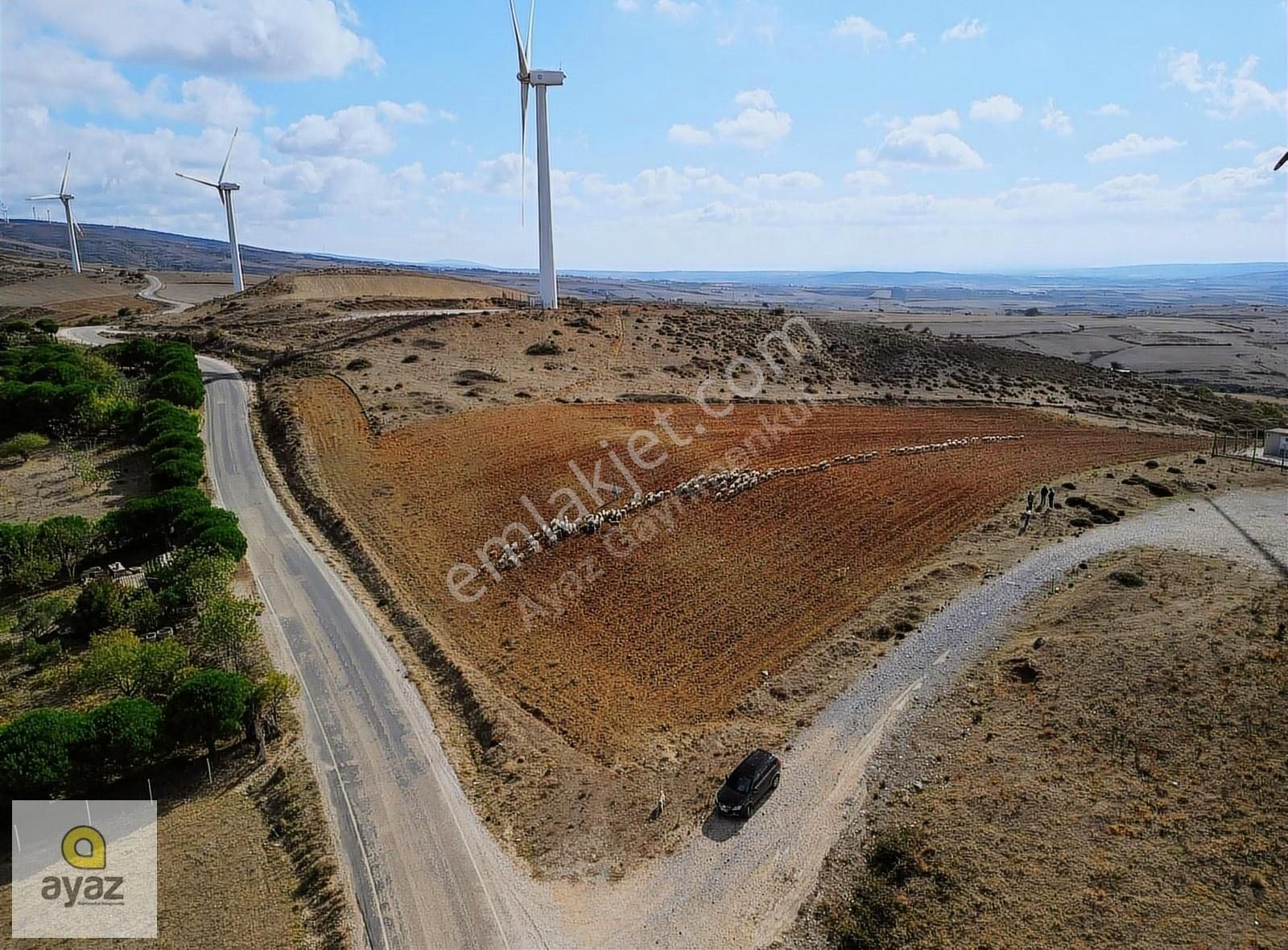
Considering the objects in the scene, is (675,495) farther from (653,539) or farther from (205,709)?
(205,709)

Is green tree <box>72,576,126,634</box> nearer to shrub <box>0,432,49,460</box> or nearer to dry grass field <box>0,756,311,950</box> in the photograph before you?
dry grass field <box>0,756,311,950</box>

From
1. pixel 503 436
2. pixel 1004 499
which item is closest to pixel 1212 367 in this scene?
pixel 1004 499

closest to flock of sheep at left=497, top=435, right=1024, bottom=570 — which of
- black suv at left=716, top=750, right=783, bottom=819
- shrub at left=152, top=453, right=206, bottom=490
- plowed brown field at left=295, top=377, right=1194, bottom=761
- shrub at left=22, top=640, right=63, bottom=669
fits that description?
plowed brown field at left=295, top=377, right=1194, bottom=761

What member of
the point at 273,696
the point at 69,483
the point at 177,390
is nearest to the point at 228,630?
the point at 273,696

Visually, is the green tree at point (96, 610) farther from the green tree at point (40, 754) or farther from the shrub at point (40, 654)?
the green tree at point (40, 754)

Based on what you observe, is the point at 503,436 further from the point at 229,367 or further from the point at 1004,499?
the point at 229,367
